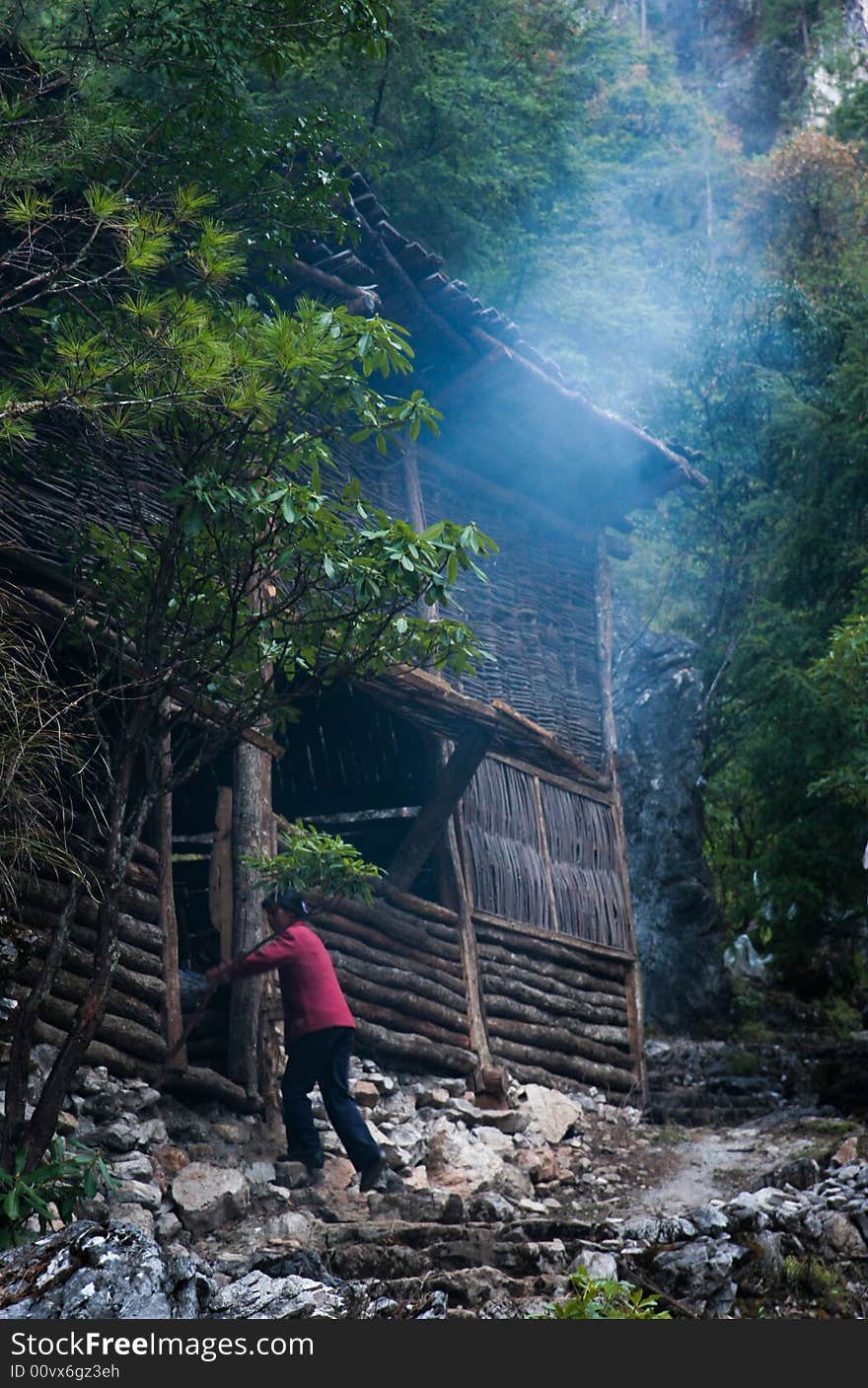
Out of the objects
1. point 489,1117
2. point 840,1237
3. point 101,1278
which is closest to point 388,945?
point 489,1117

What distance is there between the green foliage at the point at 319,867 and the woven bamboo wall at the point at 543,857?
3.00 m

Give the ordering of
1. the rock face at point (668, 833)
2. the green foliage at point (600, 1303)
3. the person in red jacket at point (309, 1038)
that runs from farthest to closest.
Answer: the rock face at point (668, 833), the person in red jacket at point (309, 1038), the green foliage at point (600, 1303)

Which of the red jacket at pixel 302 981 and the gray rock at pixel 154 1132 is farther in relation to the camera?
the red jacket at pixel 302 981

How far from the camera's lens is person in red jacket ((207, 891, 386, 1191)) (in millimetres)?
7047

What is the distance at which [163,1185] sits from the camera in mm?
6227

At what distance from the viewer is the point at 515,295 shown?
57.6ft

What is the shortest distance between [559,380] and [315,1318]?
304 inches

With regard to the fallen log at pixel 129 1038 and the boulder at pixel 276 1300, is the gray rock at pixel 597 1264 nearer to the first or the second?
the boulder at pixel 276 1300

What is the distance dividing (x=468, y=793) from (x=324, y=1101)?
3.28m

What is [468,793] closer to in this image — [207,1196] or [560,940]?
[560,940]

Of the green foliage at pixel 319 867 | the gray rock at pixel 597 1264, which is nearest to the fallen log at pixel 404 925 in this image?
the green foliage at pixel 319 867

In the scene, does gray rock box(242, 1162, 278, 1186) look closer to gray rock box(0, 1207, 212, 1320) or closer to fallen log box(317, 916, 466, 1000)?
fallen log box(317, 916, 466, 1000)

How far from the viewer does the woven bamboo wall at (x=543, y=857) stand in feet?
33.1

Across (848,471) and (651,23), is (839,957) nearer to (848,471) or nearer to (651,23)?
(848,471)
